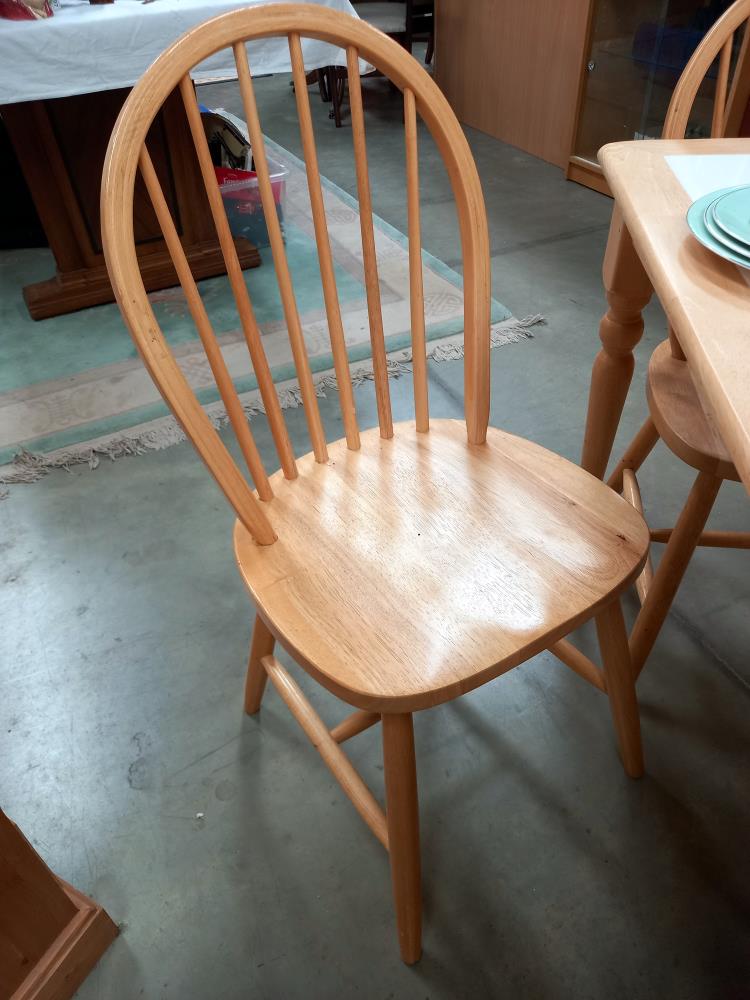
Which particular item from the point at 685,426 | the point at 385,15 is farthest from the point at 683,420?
the point at 385,15

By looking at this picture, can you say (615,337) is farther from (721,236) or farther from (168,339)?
(168,339)

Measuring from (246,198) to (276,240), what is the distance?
1843mm

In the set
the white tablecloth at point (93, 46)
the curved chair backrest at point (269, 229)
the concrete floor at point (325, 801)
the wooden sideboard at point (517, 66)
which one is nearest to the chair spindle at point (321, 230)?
the curved chair backrest at point (269, 229)

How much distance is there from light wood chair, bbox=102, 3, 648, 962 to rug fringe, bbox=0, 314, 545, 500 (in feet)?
2.43

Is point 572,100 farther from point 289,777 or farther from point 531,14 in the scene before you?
point 289,777

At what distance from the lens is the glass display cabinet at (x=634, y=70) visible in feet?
7.97

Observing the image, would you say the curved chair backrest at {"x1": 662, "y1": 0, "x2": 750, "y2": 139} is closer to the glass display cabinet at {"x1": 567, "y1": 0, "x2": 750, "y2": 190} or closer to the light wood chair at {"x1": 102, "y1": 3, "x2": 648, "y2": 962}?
the light wood chair at {"x1": 102, "y1": 3, "x2": 648, "y2": 962}

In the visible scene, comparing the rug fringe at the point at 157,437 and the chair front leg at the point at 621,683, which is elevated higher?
the chair front leg at the point at 621,683

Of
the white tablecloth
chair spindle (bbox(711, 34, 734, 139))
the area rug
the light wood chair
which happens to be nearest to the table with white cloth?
the white tablecloth

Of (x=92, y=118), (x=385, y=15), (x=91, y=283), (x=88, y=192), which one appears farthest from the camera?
(x=385, y=15)

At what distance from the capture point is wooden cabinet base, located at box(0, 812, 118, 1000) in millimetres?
732

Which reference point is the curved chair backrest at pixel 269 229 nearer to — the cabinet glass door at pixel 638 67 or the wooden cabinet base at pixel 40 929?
the wooden cabinet base at pixel 40 929

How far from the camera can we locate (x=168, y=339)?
2037 millimetres

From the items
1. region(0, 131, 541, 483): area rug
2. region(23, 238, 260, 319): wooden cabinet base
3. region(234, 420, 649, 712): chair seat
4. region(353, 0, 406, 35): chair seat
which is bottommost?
region(0, 131, 541, 483): area rug
